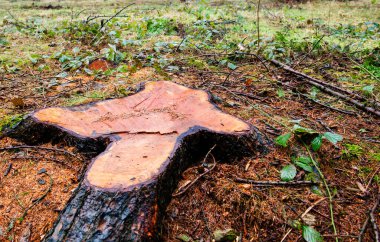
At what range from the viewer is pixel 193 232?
1421mm

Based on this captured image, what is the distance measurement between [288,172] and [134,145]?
84cm

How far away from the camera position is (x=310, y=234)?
1312mm

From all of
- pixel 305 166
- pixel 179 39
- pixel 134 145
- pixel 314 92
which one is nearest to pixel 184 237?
pixel 134 145

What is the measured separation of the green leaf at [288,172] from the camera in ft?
5.24

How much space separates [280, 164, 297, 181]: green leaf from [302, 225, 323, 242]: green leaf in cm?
31

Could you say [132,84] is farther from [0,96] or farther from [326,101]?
[326,101]

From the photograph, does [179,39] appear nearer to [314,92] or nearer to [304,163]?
[314,92]

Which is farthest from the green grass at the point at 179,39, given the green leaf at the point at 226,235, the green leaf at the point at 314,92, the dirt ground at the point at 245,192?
the green leaf at the point at 226,235

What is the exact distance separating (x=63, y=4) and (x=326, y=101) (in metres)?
9.07

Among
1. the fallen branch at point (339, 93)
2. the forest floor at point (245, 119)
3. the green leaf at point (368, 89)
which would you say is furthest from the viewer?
the green leaf at point (368, 89)

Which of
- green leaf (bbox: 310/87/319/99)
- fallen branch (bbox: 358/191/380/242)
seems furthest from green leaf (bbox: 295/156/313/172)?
green leaf (bbox: 310/87/319/99)

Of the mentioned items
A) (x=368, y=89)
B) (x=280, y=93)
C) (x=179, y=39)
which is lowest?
(x=179, y=39)

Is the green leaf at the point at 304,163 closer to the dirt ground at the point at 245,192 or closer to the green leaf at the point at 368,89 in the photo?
the dirt ground at the point at 245,192

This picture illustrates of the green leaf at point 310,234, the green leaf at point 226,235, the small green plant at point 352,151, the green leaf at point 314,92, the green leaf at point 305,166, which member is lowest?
the green leaf at point 226,235
